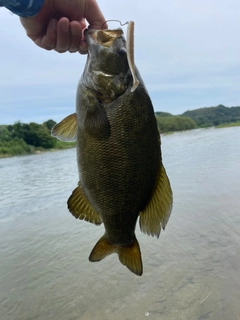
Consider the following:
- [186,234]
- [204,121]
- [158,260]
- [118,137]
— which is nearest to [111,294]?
[158,260]

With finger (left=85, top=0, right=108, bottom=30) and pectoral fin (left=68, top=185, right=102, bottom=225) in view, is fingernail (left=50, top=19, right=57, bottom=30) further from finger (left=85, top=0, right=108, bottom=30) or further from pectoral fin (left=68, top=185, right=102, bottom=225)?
pectoral fin (left=68, top=185, right=102, bottom=225)

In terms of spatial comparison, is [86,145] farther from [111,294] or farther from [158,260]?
[158,260]

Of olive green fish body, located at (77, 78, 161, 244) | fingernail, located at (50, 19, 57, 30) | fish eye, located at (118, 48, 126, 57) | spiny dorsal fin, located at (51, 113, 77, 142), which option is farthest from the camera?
fingernail, located at (50, 19, 57, 30)

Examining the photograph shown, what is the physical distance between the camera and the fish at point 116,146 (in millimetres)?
2035

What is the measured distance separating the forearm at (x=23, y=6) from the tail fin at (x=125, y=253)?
1.77 metres

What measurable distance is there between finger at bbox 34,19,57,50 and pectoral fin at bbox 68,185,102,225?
124 cm

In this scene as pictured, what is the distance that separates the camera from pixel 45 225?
1196cm

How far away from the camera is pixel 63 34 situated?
254 cm

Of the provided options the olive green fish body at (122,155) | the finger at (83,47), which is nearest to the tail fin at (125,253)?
the olive green fish body at (122,155)

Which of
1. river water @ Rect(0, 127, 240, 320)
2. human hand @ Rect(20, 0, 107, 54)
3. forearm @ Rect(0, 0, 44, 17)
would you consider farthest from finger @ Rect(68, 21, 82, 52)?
river water @ Rect(0, 127, 240, 320)

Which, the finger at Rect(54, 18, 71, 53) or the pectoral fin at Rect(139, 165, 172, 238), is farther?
the finger at Rect(54, 18, 71, 53)

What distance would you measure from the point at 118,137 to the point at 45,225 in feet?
34.8

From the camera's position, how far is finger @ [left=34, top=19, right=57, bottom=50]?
2609 mm

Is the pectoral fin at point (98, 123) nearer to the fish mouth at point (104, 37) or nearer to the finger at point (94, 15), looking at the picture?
the fish mouth at point (104, 37)
